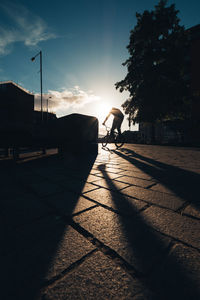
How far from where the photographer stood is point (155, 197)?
1.82 m

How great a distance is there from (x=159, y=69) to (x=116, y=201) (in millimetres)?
16774

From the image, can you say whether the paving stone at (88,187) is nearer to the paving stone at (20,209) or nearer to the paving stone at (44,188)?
the paving stone at (44,188)

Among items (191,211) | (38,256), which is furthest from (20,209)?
(191,211)

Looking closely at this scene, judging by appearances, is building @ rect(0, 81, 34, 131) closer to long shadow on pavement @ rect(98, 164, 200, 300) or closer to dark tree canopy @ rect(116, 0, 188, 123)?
dark tree canopy @ rect(116, 0, 188, 123)

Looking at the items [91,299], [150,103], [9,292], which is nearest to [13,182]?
[9,292]

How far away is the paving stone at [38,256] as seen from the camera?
0.70m

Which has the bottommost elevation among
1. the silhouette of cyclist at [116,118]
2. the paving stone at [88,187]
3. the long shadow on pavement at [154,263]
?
the paving stone at [88,187]

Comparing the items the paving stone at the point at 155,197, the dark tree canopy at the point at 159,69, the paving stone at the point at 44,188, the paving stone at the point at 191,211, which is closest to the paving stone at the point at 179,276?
the paving stone at the point at 191,211

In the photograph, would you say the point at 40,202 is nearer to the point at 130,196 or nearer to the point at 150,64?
the point at 130,196

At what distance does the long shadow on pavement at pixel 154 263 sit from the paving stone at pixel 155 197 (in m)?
0.48

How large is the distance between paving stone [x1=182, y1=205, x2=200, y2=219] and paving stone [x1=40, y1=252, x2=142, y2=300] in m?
0.96

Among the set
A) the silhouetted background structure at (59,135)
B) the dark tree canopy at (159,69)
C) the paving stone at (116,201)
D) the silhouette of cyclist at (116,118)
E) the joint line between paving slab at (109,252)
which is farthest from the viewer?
the dark tree canopy at (159,69)

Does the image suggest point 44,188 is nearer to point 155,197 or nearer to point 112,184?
point 112,184

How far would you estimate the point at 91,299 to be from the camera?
2.09ft
